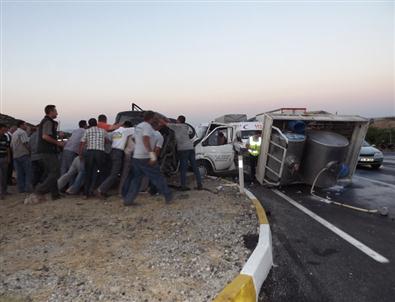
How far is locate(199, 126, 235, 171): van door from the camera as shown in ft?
41.2

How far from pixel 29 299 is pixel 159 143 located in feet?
13.9

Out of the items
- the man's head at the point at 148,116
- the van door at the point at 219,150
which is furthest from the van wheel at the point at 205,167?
the man's head at the point at 148,116

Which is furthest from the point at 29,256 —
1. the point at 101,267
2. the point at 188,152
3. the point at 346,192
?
the point at 346,192

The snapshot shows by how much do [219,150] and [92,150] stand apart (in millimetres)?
5415

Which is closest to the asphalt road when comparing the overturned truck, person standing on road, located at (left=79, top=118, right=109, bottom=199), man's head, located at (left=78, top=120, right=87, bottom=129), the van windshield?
the overturned truck

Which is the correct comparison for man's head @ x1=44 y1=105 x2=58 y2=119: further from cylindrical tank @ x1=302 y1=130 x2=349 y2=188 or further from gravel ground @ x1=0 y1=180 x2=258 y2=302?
cylindrical tank @ x1=302 y1=130 x2=349 y2=188

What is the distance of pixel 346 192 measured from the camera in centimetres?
1048

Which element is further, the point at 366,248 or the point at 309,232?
the point at 309,232

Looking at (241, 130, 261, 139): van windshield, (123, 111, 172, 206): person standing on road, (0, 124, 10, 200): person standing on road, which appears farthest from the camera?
(241, 130, 261, 139): van windshield

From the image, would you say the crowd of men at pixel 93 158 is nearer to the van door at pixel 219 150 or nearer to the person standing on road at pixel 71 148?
the person standing on road at pixel 71 148

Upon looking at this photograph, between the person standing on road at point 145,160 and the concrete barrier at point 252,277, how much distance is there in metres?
2.77

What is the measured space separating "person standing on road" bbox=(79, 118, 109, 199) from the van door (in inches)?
194

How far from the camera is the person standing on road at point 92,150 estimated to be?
26.3ft

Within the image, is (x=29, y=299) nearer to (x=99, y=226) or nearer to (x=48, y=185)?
(x=99, y=226)
